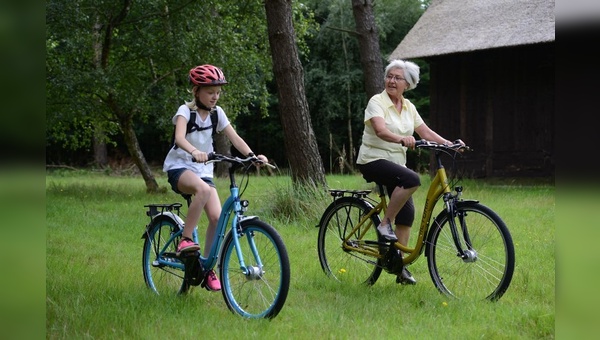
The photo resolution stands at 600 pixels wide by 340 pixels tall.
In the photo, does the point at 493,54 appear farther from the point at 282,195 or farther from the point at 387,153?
the point at 387,153

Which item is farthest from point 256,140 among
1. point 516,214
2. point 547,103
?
point 516,214

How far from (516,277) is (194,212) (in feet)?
9.18

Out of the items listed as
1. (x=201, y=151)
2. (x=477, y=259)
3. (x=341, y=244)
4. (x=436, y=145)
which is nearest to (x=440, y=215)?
(x=477, y=259)

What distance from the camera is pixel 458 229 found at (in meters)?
4.93

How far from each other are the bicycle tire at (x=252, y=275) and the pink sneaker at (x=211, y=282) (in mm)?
211

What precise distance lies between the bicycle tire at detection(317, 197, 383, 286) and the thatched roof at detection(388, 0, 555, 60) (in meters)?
11.7

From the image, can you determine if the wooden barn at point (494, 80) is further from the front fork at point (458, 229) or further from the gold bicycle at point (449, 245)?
the front fork at point (458, 229)

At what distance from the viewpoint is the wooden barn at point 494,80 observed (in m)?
17.7

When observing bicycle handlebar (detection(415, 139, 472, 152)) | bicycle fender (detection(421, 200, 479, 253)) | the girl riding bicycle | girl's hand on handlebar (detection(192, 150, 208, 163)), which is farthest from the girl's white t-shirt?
bicycle fender (detection(421, 200, 479, 253))

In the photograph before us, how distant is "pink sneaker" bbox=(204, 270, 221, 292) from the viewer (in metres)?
4.82

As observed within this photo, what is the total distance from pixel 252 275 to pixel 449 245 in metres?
1.47

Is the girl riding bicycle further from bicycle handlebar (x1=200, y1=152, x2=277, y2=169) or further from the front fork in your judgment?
the front fork

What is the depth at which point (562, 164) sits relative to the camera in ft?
3.76

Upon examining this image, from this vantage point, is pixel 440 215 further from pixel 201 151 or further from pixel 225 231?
pixel 201 151
